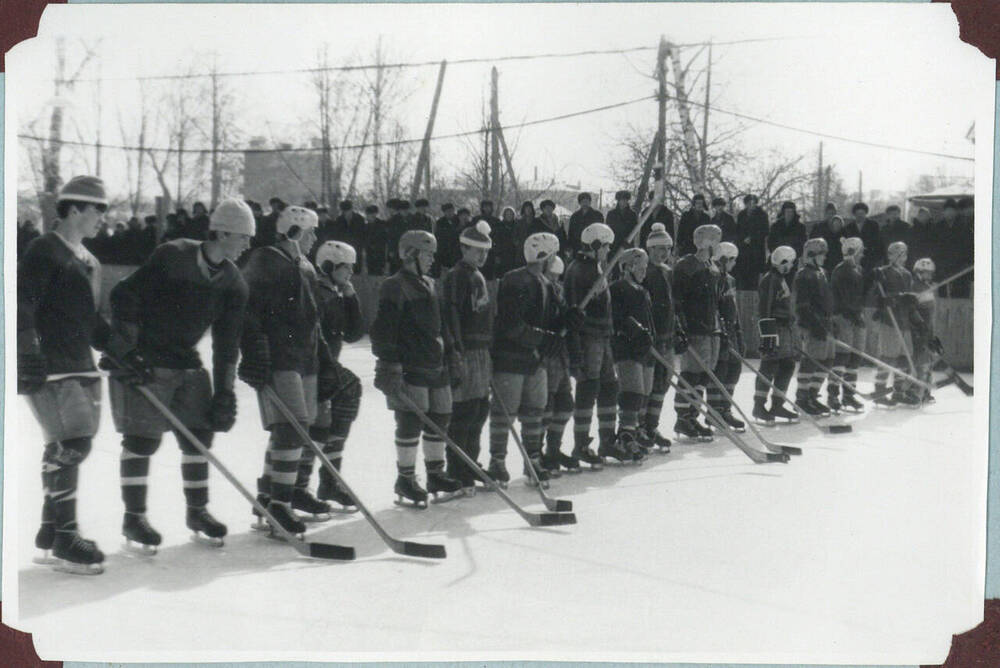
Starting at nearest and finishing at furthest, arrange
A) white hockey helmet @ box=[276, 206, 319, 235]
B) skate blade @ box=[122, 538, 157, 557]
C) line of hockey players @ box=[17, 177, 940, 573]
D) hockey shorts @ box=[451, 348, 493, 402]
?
line of hockey players @ box=[17, 177, 940, 573], skate blade @ box=[122, 538, 157, 557], white hockey helmet @ box=[276, 206, 319, 235], hockey shorts @ box=[451, 348, 493, 402]

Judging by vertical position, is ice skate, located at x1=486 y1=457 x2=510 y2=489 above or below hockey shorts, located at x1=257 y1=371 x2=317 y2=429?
below

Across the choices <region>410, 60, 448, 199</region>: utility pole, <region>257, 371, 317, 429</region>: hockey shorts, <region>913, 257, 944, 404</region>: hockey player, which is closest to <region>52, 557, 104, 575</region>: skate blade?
<region>257, 371, 317, 429</region>: hockey shorts

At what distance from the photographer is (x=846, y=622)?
182 inches

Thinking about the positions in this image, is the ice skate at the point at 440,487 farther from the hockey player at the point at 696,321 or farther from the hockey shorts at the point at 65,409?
the hockey player at the point at 696,321

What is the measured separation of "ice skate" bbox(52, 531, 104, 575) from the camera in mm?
4305

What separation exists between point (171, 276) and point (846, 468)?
425 cm

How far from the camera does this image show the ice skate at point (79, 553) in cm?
430

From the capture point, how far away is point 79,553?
431 cm

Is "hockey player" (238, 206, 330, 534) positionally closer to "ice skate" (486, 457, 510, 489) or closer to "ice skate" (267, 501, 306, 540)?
"ice skate" (267, 501, 306, 540)

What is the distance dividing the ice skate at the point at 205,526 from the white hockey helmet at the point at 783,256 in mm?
4840

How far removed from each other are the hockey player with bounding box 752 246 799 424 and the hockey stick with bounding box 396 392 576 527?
125 inches

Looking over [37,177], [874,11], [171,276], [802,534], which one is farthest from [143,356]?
[874,11]

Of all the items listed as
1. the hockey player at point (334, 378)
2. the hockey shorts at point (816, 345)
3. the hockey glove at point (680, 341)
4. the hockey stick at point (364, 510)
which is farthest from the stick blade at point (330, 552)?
the hockey shorts at point (816, 345)

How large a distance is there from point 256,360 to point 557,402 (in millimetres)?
2223
